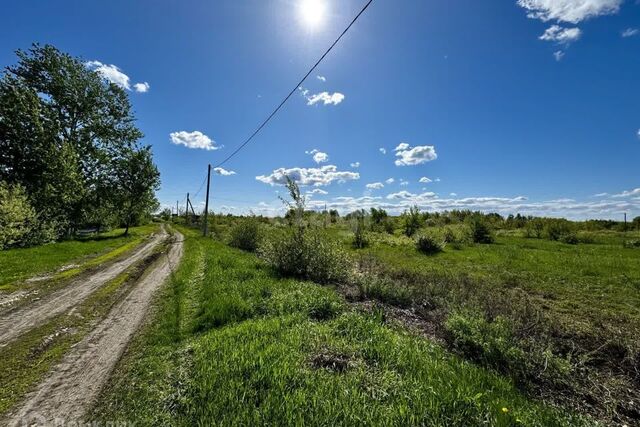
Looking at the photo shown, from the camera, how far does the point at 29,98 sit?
2189 cm

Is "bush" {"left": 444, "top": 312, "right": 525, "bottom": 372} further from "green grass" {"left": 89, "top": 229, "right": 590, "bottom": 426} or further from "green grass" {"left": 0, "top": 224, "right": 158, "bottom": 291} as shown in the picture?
"green grass" {"left": 0, "top": 224, "right": 158, "bottom": 291}

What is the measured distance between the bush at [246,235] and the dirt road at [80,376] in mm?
13495

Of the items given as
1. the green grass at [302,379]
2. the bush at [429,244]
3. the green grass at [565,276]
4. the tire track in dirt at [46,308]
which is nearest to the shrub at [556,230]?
the green grass at [565,276]

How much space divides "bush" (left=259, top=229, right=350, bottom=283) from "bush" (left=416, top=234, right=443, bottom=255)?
41.7ft

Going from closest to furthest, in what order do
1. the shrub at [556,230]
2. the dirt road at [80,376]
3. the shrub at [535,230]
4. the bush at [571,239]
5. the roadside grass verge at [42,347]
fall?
the dirt road at [80,376]
the roadside grass verge at [42,347]
the bush at [571,239]
the shrub at [556,230]
the shrub at [535,230]

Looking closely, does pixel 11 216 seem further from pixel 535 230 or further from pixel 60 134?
pixel 535 230

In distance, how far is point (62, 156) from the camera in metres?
22.0

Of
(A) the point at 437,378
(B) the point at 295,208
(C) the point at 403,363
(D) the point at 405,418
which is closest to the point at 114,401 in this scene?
(D) the point at 405,418

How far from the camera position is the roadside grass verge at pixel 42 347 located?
3695mm

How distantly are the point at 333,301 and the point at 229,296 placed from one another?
262cm

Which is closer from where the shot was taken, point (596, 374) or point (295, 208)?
point (596, 374)

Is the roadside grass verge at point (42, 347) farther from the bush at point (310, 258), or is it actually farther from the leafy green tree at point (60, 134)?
the leafy green tree at point (60, 134)

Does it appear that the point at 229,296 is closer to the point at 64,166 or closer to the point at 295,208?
the point at 295,208

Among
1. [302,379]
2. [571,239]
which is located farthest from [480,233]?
[302,379]
